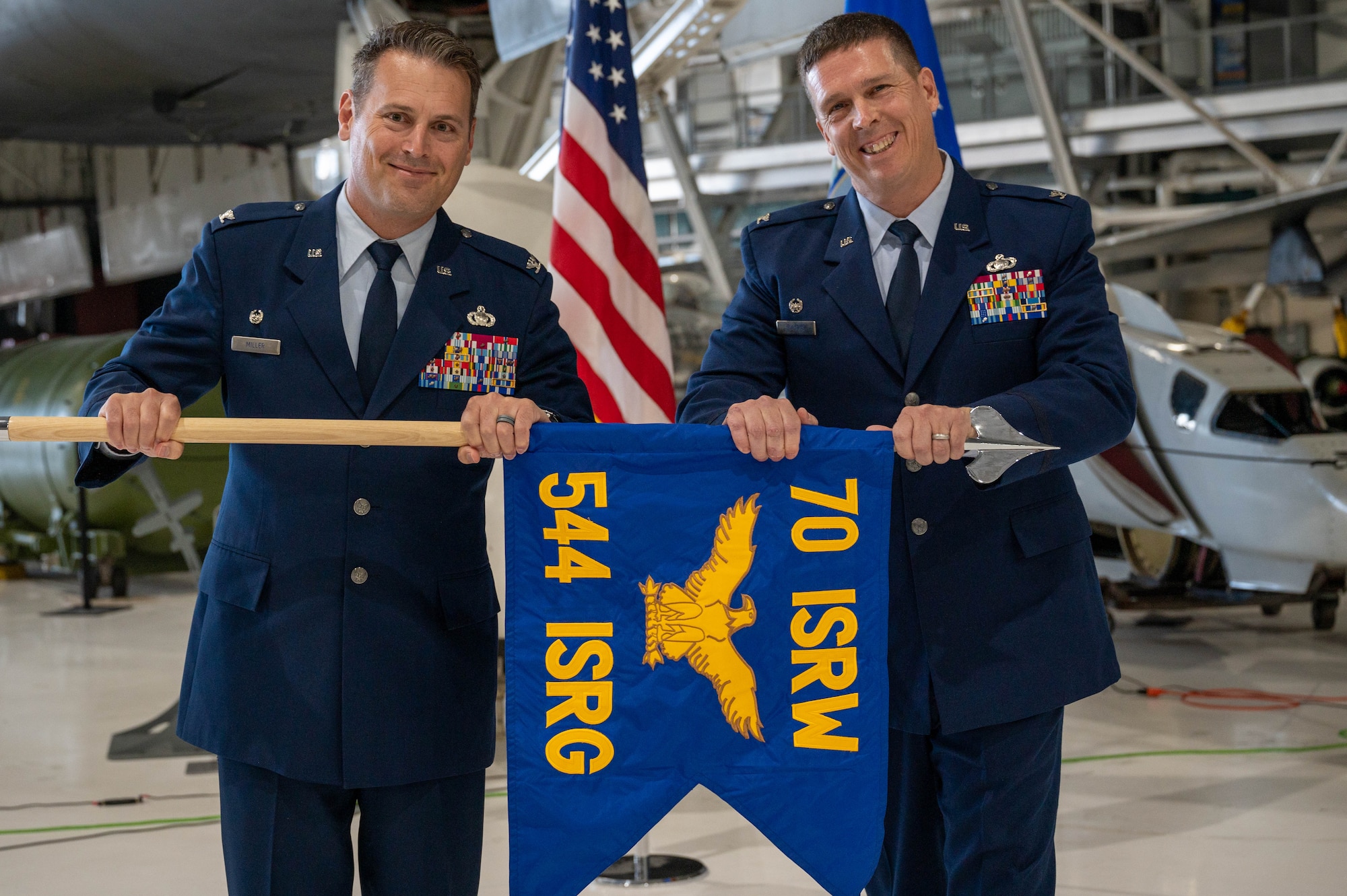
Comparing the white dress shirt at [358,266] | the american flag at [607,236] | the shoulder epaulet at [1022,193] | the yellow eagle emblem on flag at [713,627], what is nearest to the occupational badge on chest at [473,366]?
the white dress shirt at [358,266]

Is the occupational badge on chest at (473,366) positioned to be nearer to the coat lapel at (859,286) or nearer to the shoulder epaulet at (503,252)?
the shoulder epaulet at (503,252)

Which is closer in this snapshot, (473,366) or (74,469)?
(473,366)

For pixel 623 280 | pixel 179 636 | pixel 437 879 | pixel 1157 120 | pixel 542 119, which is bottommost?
pixel 179 636

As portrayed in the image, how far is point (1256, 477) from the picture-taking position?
25.2ft

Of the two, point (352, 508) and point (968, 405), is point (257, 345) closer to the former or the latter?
point (352, 508)

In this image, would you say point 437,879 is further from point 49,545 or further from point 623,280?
point 49,545

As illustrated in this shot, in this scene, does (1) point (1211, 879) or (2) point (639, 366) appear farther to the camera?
(2) point (639, 366)

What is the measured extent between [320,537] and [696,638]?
71cm

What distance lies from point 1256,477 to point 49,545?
36.7 feet

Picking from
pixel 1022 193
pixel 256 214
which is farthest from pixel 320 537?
pixel 1022 193

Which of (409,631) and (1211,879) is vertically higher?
(409,631)

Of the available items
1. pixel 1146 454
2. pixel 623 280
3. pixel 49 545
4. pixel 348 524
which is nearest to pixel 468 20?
pixel 623 280

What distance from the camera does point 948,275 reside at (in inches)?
95.0

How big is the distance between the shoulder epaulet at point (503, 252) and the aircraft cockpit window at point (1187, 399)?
6.65 meters
